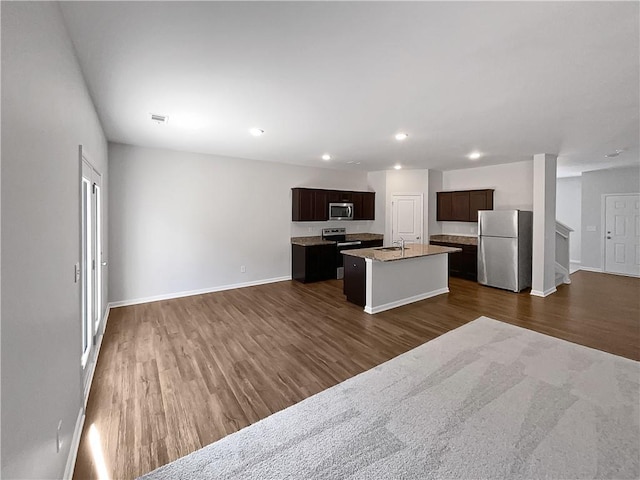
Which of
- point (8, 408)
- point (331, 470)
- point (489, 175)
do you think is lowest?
point (331, 470)

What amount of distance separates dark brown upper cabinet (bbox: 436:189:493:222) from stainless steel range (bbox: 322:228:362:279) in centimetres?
227

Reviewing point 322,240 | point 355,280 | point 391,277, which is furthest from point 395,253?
point 322,240

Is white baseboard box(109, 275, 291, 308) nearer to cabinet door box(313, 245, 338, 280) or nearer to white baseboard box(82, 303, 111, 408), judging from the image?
white baseboard box(82, 303, 111, 408)

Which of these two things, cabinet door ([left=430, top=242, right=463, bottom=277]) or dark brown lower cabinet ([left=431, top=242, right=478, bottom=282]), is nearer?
dark brown lower cabinet ([left=431, top=242, right=478, bottom=282])

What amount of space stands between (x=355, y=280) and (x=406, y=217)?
3283 mm

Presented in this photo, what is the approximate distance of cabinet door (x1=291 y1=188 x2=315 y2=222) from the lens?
6.35m

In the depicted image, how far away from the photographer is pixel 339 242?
6.71 meters

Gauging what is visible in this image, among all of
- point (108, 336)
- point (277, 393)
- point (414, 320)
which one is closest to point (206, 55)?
point (277, 393)

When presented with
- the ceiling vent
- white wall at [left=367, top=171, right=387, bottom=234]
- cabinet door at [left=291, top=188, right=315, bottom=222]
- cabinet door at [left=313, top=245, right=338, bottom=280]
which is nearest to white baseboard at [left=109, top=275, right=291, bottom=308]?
cabinet door at [left=313, top=245, right=338, bottom=280]

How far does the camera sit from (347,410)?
217 cm

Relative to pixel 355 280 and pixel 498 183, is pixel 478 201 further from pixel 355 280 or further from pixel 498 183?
pixel 355 280

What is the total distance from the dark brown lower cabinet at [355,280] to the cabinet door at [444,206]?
3.55 meters

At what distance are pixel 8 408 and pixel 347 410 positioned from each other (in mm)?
1868

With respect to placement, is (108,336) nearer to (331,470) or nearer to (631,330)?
(331,470)
